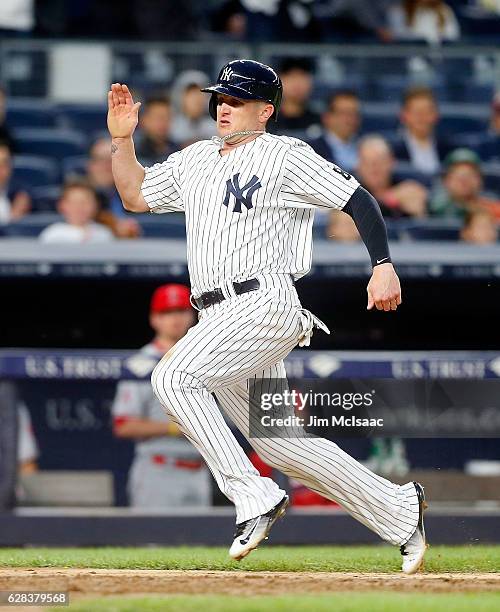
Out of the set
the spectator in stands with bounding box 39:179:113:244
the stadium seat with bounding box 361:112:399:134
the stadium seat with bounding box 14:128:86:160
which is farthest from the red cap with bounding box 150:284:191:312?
the stadium seat with bounding box 361:112:399:134

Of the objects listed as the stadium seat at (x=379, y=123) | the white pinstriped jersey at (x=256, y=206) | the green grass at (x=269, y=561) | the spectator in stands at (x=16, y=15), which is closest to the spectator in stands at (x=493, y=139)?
the stadium seat at (x=379, y=123)

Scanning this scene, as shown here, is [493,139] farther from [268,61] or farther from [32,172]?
[32,172]

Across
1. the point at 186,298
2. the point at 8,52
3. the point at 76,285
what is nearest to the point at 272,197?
the point at 186,298

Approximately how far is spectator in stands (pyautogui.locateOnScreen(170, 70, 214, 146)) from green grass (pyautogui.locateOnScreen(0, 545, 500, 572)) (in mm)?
3662

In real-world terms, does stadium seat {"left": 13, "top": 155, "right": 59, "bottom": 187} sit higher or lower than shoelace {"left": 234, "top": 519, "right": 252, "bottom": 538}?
higher

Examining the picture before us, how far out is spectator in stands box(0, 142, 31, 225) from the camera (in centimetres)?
764

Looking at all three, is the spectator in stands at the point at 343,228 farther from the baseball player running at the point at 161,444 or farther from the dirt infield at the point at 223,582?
A: the dirt infield at the point at 223,582

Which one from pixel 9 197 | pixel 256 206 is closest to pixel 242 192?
pixel 256 206

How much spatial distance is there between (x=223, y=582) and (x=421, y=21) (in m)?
6.67

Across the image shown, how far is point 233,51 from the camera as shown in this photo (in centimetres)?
848

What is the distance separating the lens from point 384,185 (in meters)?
7.77

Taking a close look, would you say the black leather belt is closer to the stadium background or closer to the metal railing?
the stadium background

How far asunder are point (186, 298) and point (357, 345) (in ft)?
3.65

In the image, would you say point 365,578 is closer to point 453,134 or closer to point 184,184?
point 184,184
